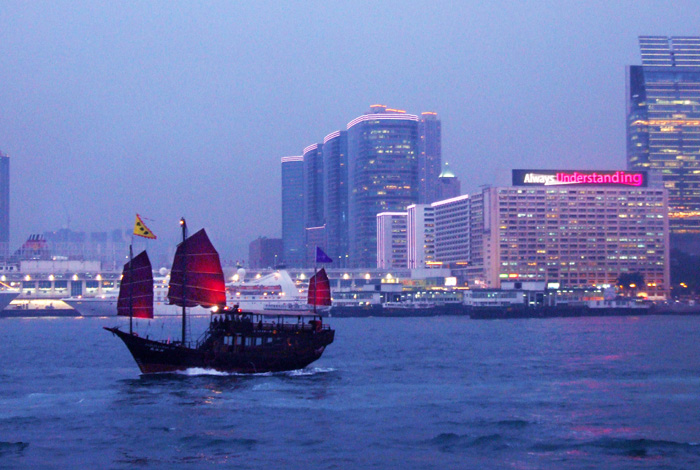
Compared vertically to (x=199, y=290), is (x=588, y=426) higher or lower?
lower

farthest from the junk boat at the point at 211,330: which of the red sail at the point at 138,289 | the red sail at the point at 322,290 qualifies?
the red sail at the point at 322,290

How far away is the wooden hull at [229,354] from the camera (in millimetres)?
53000

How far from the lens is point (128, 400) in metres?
43.8

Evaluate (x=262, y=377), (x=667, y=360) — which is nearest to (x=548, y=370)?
(x=667, y=360)

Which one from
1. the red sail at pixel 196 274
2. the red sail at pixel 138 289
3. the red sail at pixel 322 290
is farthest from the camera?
the red sail at pixel 322 290

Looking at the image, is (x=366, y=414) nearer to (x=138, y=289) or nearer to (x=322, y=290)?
(x=138, y=289)

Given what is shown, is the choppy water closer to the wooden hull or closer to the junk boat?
the wooden hull

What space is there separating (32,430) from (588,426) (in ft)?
74.2

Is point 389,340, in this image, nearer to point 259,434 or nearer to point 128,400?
point 128,400

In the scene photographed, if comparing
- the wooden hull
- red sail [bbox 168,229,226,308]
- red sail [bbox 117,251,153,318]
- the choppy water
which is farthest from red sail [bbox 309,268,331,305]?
red sail [bbox 117,251,153,318]

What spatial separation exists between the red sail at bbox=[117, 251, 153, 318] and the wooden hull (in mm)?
2037

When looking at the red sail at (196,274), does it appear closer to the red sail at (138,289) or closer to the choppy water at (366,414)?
the red sail at (138,289)

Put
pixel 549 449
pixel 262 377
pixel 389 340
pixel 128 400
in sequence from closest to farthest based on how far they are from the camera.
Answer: pixel 549 449 → pixel 128 400 → pixel 262 377 → pixel 389 340

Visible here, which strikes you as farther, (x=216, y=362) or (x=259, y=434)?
(x=216, y=362)
